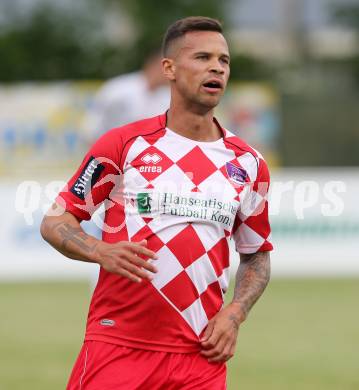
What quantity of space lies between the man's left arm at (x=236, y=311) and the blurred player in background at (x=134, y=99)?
17.0 ft

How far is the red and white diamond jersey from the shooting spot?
17.1 ft

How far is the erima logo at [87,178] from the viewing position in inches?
204

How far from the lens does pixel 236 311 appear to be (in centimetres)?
531

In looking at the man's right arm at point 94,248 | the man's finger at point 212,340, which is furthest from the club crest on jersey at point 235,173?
the man's finger at point 212,340

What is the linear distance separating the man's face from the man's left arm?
827mm

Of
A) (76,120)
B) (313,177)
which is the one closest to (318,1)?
(76,120)

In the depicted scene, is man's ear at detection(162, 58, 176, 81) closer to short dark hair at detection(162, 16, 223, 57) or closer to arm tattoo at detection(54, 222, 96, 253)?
short dark hair at detection(162, 16, 223, 57)

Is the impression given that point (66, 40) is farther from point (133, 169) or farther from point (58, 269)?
point (133, 169)

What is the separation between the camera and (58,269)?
1695 centimetres

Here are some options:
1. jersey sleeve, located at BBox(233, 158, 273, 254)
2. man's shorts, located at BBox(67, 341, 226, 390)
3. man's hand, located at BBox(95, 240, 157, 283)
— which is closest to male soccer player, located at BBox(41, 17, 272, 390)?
man's shorts, located at BBox(67, 341, 226, 390)

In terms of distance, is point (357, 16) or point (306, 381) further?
point (357, 16)

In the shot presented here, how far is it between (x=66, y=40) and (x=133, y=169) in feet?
89.6

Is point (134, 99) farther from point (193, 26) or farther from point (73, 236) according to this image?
point (73, 236)

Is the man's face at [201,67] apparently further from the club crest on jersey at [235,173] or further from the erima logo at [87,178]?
the erima logo at [87,178]
